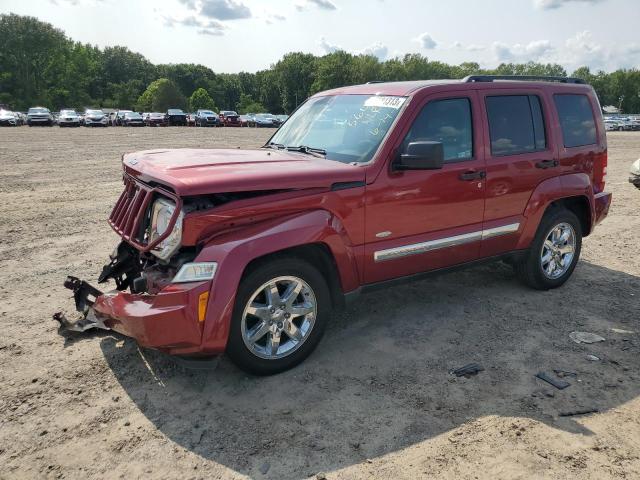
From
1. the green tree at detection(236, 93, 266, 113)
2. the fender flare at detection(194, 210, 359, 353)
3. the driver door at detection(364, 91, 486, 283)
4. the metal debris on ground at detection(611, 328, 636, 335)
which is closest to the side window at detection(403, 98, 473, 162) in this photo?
the driver door at detection(364, 91, 486, 283)

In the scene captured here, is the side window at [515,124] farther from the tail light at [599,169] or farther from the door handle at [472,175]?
the tail light at [599,169]

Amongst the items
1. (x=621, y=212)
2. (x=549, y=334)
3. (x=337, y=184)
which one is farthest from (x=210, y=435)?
(x=621, y=212)

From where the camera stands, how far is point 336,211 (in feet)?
12.4

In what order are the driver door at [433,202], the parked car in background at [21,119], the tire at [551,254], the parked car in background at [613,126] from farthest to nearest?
the parked car in background at [613,126] → the parked car in background at [21,119] → the tire at [551,254] → the driver door at [433,202]

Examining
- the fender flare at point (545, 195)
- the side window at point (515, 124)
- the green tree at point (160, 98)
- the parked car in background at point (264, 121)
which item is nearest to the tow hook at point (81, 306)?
the side window at point (515, 124)

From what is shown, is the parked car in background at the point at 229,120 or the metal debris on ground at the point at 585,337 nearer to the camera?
the metal debris on ground at the point at 585,337

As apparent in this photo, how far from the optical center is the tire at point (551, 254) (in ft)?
17.2

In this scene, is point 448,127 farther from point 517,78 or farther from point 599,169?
point 599,169

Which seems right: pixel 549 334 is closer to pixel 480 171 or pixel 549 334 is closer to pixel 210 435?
pixel 480 171

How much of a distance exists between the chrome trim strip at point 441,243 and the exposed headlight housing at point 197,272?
1.37 metres

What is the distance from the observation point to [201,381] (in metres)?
3.66

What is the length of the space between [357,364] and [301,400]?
0.63 m

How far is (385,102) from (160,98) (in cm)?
9714

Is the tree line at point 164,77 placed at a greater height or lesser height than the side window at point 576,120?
greater
